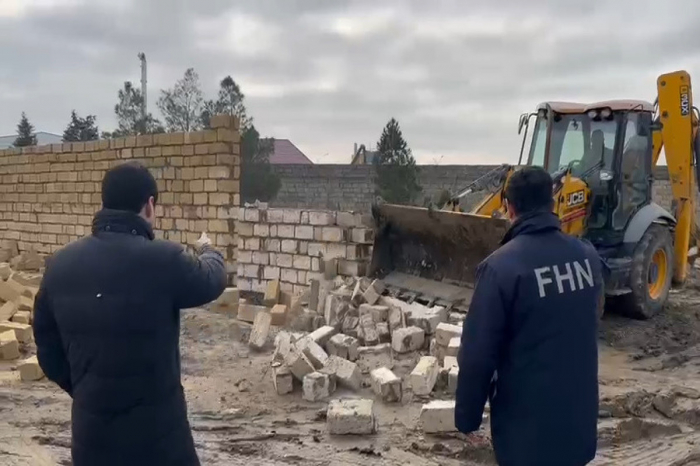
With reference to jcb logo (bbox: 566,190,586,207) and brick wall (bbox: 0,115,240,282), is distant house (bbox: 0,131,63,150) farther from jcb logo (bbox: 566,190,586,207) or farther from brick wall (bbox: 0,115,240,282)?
jcb logo (bbox: 566,190,586,207)

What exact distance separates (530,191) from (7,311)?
720 cm

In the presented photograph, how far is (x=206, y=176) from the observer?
955cm

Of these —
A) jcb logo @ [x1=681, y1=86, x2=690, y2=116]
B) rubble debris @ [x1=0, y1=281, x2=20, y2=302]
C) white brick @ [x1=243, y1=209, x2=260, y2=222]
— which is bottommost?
rubble debris @ [x1=0, y1=281, x2=20, y2=302]

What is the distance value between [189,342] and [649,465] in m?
4.61

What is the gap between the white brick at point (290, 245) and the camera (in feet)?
28.1

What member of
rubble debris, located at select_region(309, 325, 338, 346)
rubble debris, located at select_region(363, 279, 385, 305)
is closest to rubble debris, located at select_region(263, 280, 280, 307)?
rubble debris, located at select_region(363, 279, 385, 305)

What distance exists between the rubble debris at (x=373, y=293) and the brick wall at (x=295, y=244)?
687mm

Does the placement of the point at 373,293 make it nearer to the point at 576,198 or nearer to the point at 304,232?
the point at 304,232

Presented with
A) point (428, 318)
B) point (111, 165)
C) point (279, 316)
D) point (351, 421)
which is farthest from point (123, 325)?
point (111, 165)

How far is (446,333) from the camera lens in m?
5.96

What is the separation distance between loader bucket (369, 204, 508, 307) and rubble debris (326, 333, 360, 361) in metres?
1.16

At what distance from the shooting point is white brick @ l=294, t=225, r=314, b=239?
8361mm

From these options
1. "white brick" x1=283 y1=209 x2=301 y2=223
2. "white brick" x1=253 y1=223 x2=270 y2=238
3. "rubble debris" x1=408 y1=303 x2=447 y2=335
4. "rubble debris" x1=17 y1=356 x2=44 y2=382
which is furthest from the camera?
"white brick" x1=253 y1=223 x2=270 y2=238

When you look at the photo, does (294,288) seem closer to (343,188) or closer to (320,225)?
(320,225)
